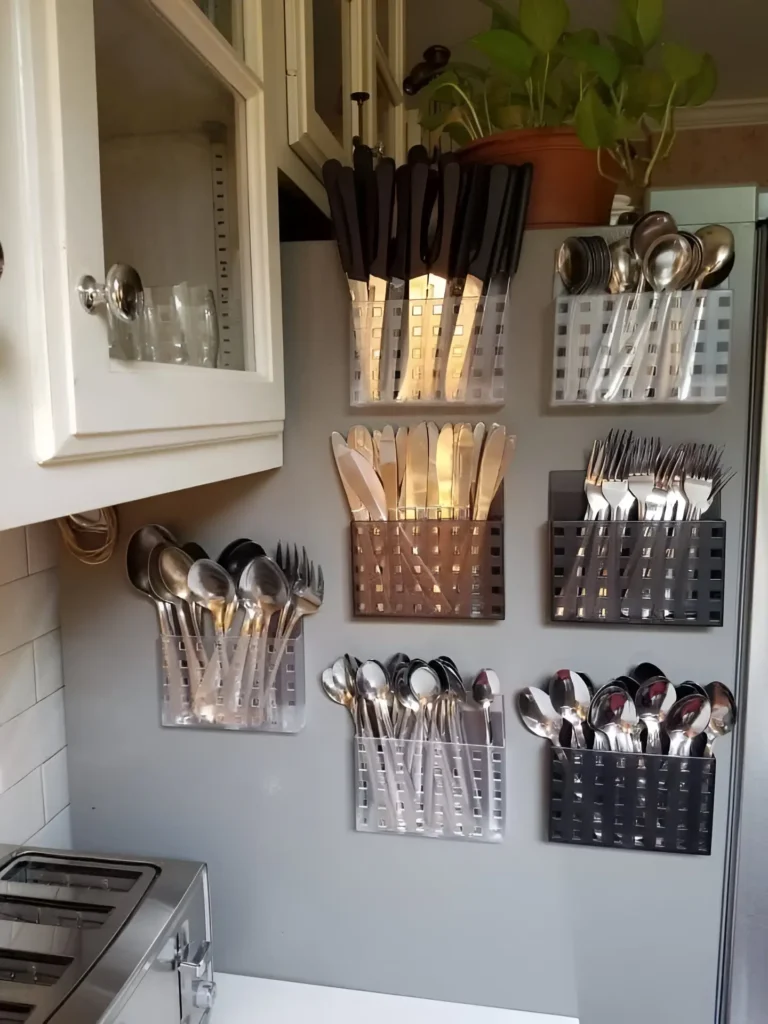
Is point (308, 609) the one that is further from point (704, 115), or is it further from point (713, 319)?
point (704, 115)

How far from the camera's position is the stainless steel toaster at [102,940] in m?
0.71

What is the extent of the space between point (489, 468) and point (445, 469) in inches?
2.1

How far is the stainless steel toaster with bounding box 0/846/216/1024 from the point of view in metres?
0.71

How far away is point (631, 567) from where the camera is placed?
2.97ft

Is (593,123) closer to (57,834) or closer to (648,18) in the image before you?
(648,18)

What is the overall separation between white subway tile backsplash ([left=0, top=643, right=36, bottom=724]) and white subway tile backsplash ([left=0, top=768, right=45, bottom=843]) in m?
0.10

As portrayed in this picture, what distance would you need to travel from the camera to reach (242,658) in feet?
3.31

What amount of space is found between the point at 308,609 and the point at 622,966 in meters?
0.60

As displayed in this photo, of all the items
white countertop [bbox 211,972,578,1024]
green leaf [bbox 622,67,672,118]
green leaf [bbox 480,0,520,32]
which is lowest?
white countertop [bbox 211,972,578,1024]

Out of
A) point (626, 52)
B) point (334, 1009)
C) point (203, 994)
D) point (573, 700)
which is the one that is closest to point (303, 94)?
point (626, 52)

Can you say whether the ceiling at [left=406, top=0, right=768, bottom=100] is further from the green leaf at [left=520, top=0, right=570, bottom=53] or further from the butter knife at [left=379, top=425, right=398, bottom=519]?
the butter knife at [left=379, top=425, right=398, bottom=519]

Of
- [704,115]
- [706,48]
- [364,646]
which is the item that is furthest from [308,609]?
[704,115]

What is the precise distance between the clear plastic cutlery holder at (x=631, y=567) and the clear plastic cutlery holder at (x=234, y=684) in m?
0.35

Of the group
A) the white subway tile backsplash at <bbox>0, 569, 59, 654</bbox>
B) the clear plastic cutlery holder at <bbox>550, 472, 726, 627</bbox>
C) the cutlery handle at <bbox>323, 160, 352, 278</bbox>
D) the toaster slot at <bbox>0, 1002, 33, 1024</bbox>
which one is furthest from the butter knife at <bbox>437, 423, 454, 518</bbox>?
the toaster slot at <bbox>0, 1002, 33, 1024</bbox>
